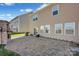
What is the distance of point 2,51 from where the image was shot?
340 cm

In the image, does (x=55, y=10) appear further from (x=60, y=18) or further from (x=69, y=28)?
(x=69, y=28)

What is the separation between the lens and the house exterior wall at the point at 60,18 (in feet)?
10.8

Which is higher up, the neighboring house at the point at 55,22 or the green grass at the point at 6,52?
the neighboring house at the point at 55,22

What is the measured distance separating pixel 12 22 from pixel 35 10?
0.50m

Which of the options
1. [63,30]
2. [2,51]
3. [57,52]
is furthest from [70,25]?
[2,51]

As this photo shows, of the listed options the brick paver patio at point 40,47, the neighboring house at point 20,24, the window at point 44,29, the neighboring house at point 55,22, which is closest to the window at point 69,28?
the neighboring house at point 55,22

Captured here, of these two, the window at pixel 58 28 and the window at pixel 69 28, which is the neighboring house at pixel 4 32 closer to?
the window at pixel 58 28

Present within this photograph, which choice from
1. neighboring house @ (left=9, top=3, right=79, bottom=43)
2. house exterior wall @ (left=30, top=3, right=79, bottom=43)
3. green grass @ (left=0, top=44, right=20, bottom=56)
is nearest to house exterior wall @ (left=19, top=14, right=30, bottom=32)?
neighboring house @ (left=9, top=3, right=79, bottom=43)

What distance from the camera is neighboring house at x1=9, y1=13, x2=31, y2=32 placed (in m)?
3.48

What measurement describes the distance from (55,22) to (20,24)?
68cm

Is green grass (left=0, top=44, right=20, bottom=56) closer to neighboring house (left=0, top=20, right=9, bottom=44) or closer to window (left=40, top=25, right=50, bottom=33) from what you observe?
neighboring house (left=0, top=20, right=9, bottom=44)

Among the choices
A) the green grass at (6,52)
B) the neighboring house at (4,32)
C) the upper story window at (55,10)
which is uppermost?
the upper story window at (55,10)

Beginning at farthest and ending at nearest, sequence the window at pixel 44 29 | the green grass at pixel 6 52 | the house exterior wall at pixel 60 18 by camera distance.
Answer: the window at pixel 44 29 → the green grass at pixel 6 52 → the house exterior wall at pixel 60 18

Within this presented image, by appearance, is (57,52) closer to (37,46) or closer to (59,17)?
(37,46)
